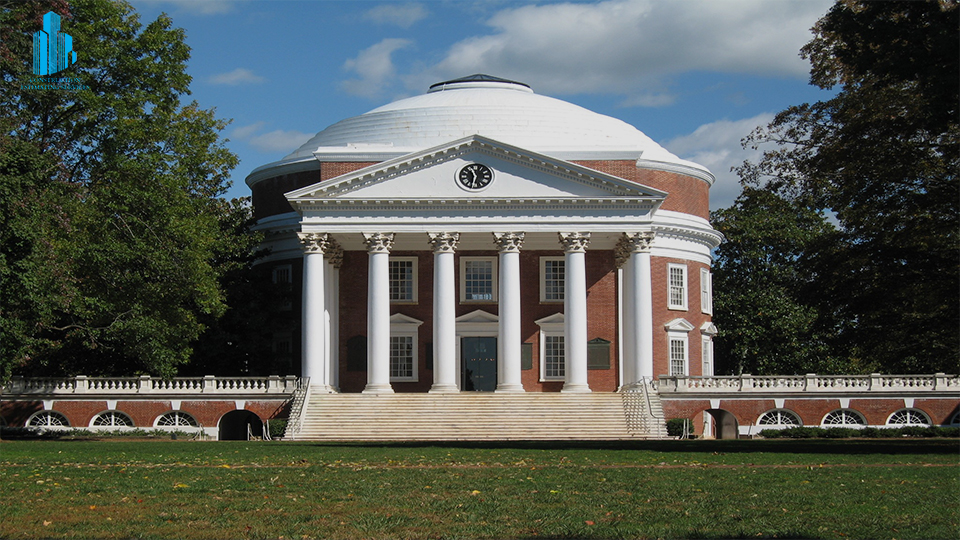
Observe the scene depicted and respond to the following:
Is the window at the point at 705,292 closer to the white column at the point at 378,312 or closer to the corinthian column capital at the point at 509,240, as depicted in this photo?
the corinthian column capital at the point at 509,240

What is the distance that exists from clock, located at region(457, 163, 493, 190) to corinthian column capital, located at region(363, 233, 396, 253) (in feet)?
13.4

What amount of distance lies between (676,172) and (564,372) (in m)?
13.7

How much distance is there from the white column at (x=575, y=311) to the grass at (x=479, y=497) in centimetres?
2368

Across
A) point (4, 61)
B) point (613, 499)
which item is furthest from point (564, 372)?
point (613, 499)

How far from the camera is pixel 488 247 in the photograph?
55.3 metres

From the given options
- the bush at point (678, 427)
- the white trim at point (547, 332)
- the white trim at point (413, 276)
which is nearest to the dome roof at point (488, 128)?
the white trim at point (413, 276)

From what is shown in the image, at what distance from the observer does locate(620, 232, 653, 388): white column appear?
1978 inches

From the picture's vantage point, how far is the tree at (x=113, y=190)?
141 ft

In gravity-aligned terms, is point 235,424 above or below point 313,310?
below

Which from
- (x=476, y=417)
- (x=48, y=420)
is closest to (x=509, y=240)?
(x=476, y=417)

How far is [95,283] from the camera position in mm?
45062

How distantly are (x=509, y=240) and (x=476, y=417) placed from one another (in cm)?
871

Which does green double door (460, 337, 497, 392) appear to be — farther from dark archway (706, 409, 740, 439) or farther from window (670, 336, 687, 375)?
dark archway (706, 409, 740, 439)

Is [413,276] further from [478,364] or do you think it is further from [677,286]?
[677,286]
